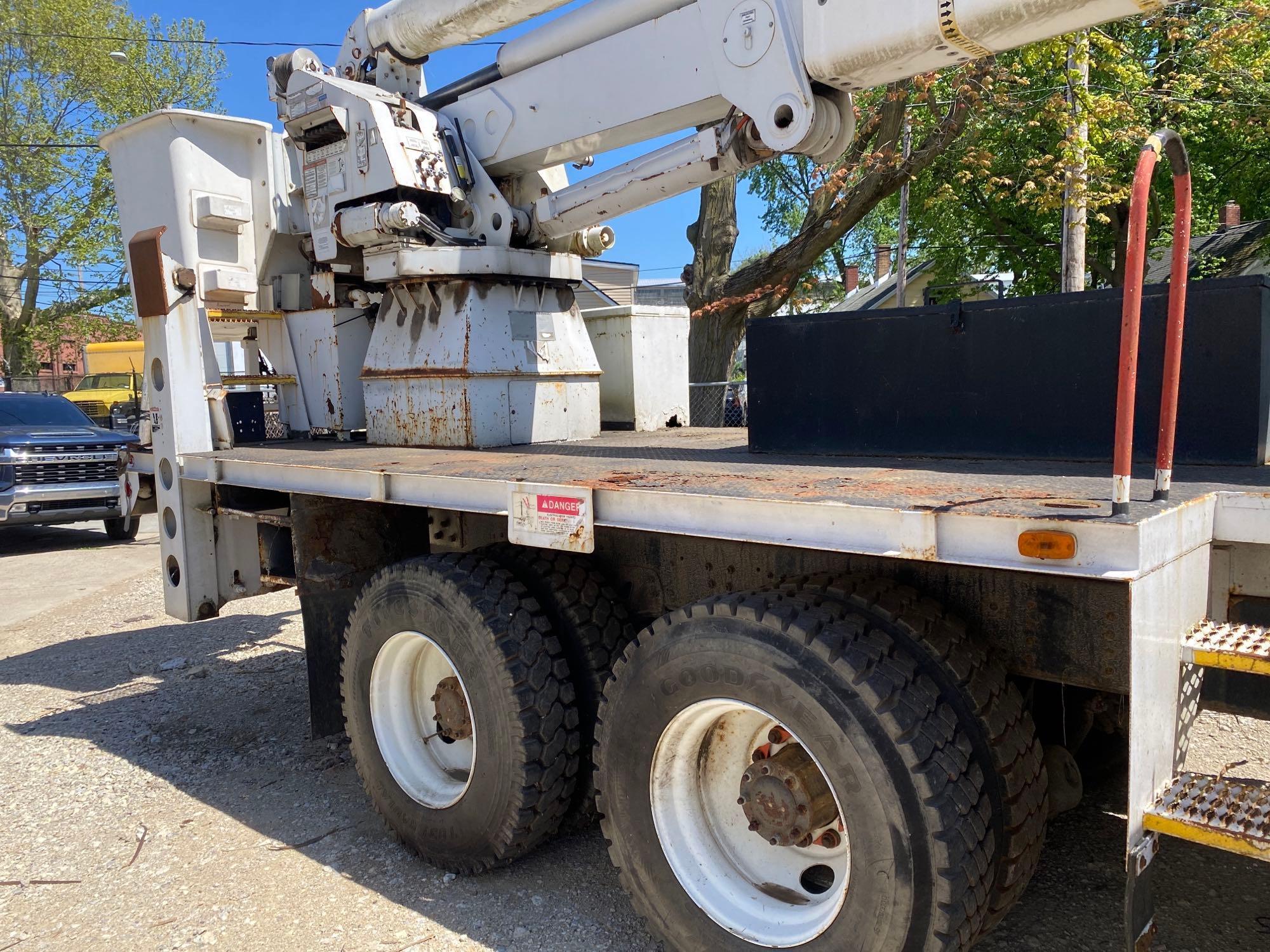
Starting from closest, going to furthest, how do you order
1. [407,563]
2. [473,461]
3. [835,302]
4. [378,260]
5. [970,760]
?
[970,760] → [407,563] → [473,461] → [378,260] → [835,302]

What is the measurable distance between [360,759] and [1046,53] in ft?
35.0

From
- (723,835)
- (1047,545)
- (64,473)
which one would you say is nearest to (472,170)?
(723,835)

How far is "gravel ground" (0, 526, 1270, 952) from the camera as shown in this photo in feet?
10.4

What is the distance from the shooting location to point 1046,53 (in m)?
10.9

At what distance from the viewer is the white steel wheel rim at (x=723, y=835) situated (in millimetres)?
2738

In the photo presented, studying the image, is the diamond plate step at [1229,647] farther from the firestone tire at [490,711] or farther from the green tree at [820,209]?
the green tree at [820,209]

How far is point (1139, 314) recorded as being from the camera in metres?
2.06

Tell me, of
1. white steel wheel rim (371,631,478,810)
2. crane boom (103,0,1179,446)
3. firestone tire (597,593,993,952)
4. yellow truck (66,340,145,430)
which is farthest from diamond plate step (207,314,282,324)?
yellow truck (66,340,145,430)

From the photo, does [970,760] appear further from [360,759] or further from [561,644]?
[360,759]

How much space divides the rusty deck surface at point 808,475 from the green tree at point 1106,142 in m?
5.46

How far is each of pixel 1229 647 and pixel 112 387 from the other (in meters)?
29.5

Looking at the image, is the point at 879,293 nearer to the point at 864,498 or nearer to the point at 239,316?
the point at 239,316

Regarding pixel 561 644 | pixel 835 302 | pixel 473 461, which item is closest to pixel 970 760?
pixel 561 644

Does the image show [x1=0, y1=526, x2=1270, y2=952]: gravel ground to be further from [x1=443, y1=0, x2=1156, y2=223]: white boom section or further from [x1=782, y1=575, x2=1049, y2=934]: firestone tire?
[x1=443, y1=0, x2=1156, y2=223]: white boom section
